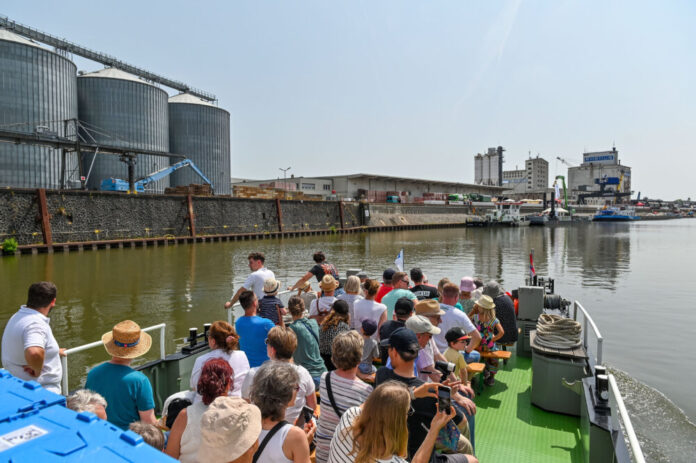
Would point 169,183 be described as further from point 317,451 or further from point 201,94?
point 317,451

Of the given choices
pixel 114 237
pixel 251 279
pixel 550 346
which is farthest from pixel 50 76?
pixel 550 346

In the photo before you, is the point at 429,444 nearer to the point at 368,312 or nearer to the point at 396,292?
the point at 368,312

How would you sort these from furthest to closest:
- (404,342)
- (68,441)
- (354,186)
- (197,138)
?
(354,186) < (197,138) < (404,342) < (68,441)

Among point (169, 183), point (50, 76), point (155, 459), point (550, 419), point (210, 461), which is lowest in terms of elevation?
point (550, 419)

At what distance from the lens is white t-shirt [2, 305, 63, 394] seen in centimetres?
375

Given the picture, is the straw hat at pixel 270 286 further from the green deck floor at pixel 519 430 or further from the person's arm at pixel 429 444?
the person's arm at pixel 429 444

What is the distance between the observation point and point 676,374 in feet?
31.8

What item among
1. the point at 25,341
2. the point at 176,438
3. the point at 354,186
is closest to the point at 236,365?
the point at 176,438

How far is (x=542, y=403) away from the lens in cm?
575

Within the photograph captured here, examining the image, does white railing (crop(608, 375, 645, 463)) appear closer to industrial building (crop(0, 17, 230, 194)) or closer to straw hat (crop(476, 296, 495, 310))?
straw hat (crop(476, 296, 495, 310))

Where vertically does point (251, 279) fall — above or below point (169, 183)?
below

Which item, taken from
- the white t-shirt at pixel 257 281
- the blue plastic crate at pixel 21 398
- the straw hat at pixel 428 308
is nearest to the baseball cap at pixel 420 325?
the straw hat at pixel 428 308

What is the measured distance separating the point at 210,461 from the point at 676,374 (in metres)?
11.4

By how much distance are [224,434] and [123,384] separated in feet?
5.83
